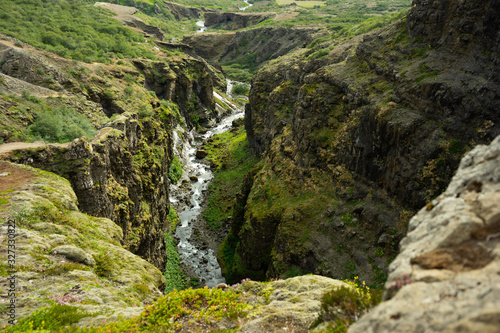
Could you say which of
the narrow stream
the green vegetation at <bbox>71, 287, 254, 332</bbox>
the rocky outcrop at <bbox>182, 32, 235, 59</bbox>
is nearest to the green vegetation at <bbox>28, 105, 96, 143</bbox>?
the green vegetation at <bbox>71, 287, 254, 332</bbox>

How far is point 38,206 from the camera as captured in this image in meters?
15.3

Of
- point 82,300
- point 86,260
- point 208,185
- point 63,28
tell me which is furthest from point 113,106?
point 63,28

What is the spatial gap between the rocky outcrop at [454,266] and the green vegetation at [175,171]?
2187 inches

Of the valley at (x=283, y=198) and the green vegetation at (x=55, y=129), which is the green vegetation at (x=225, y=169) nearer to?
the valley at (x=283, y=198)

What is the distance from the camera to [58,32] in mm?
54781

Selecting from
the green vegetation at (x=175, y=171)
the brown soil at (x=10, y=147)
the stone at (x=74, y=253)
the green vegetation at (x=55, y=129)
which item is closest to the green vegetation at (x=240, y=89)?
the green vegetation at (x=175, y=171)

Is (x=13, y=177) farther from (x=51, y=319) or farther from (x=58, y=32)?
(x=58, y=32)

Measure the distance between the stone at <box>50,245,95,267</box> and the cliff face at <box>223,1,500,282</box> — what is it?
65.1 feet

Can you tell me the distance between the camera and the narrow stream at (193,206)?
3941 centimetres

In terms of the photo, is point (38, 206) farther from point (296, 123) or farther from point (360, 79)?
point (360, 79)

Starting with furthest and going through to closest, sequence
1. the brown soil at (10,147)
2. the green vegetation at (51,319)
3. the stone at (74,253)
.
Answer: the brown soil at (10,147) → the stone at (74,253) → the green vegetation at (51,319)

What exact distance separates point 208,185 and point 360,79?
41.2 m

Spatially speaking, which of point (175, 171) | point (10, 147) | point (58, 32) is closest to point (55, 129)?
point (10, 147)

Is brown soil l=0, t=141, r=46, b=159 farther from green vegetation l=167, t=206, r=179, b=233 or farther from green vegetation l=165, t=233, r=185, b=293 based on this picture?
green vegetation l=167, t=206, r=179, b=233
